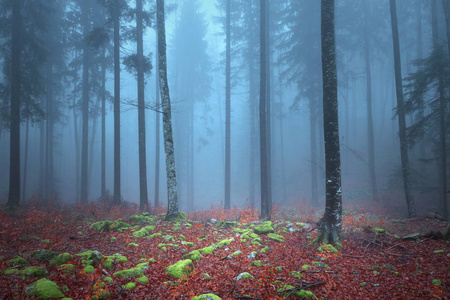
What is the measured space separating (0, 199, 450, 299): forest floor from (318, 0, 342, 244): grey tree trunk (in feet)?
1.96

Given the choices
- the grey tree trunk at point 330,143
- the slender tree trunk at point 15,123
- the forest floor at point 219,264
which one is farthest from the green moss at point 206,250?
the slender tree trunk at point 15,123

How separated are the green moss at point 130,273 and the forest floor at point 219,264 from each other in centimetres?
2

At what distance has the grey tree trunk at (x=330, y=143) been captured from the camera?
23.1 feet

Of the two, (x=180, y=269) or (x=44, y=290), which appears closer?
(x=44, y=290)

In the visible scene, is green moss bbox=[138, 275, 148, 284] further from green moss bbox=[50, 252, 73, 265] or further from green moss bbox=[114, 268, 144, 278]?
green moss bbox=[50, 252, 73, 265]

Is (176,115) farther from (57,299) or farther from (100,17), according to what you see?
(57,299)

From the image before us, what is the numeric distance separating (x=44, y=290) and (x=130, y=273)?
5.09 feet

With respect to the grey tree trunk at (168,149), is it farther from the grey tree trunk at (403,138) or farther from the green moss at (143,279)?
the grey tree trunk at (403,138)

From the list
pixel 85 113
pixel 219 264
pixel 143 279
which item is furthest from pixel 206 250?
pixel 85 113

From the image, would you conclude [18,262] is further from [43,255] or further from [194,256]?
[194,256]

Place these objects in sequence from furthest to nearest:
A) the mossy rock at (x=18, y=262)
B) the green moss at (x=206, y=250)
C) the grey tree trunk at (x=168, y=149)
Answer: the grey tree trunk at (x=168, y=149), the green moss at (x=206, y=250), the mossy rock at (x=18, y=262)

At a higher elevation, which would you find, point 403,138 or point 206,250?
point 403,138

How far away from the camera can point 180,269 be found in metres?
5.16

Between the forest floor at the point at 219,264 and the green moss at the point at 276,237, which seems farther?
the green moss at the point at 276,237
